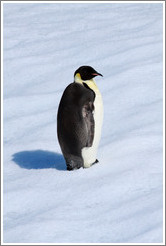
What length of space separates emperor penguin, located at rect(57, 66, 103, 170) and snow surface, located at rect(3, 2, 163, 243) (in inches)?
4.6

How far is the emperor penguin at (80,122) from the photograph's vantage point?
13.8ft

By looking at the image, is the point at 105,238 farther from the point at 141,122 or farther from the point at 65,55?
the point at 65,55

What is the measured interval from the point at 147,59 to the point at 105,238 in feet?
11.8

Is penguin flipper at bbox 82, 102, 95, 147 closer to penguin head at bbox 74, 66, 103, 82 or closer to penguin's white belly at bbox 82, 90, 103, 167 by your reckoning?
penguin's white belly at bbox 82, 90, 103, 167

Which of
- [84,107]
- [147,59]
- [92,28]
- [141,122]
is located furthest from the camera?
[92,28]

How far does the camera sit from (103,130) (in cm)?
502

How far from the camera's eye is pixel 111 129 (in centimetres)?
499

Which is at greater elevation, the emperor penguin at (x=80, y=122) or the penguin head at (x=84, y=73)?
the penguin head at (x=84, y=73)

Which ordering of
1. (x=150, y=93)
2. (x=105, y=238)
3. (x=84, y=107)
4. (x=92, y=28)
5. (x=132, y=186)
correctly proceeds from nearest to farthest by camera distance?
(x=105, y=238)
(x=132, y=186)
(x=84, y=107)
(x=150, y=93)
(x=92, y=28)

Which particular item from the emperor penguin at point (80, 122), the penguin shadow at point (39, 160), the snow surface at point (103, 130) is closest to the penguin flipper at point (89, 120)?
the emperor penguin at point (80, 122)

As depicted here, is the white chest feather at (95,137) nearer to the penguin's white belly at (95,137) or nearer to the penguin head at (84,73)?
the penguin's white belly at (95,137)

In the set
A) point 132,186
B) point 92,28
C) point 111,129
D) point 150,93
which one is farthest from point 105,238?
point 92,28

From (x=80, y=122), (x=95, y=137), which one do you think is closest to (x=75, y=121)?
(x=80, y=122)

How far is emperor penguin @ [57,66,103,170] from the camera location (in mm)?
4203
